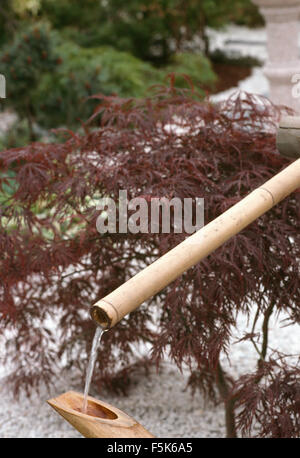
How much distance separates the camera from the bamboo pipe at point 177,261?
1.06 metres

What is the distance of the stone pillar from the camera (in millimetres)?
5500

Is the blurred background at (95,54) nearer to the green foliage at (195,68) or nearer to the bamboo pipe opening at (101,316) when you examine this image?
the green foliage at (195,68)

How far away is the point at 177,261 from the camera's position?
1.13 meters

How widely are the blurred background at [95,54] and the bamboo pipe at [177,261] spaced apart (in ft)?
17.2

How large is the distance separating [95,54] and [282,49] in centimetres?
427

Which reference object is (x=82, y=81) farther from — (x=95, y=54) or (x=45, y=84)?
(x=95, y=54)

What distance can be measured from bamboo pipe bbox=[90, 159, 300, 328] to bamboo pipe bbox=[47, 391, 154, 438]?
238 mm

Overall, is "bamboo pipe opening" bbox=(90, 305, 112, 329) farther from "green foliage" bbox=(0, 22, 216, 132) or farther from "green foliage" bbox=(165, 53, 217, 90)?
"green foliage" bbox=(165, 53, 217, 90)

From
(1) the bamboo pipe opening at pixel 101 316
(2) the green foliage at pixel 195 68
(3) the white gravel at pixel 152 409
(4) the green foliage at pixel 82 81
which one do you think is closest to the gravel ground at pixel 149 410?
(3) the white gravel at pixel 152 409

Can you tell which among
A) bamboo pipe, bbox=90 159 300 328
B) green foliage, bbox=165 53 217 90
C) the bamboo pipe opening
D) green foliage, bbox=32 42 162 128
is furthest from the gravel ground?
green foliage, bbox=165 53 217 90

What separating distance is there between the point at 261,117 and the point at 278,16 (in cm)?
364

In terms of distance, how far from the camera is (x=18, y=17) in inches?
450

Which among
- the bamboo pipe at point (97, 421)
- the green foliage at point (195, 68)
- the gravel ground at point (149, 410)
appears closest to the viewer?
the bamboo pipe at point (97, 421)
